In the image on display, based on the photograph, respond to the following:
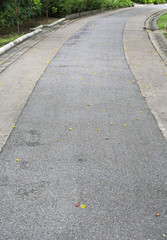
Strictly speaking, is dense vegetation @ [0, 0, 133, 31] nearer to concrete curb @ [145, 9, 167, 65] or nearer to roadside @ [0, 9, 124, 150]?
roadside @ [0, 9, 124, 150]

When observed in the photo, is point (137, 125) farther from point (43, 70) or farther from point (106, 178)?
point (43, 70)

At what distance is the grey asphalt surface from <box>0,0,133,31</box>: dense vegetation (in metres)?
9.81

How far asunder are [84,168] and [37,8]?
16.5 m

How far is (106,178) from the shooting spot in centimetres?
379

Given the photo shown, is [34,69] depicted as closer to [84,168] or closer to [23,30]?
[84,168]

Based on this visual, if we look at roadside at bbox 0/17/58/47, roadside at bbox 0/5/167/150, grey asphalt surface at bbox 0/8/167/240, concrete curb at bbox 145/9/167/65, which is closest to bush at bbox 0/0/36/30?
roadside at bbox 0/17/58/47

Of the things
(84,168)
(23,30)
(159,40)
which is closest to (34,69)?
(84,168)

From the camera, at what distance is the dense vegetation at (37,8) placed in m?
15.8

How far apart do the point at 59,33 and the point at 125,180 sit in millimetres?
12995

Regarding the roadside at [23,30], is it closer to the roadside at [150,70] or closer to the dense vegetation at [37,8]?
the dense vegetation at [37,8]

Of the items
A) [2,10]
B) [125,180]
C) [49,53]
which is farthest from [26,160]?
Result: [2,10]

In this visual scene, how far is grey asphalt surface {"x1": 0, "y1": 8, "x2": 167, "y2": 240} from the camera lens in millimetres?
3020

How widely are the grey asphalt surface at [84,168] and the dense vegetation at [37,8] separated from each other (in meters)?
9.81

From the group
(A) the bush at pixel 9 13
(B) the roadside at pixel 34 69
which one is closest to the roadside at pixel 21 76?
(B) the roadside at pixel 34 69
